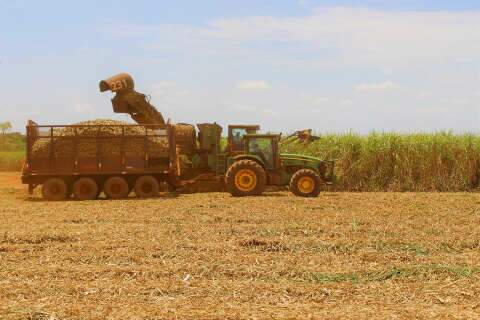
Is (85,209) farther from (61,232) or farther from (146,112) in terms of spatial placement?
(146,112)

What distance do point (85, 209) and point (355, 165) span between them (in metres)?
11.9

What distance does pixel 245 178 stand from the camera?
19.0 metres

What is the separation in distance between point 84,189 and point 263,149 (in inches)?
216

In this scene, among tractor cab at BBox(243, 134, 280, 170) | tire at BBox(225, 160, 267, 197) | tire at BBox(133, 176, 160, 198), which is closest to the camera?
tire at BBox(225, 160, 267, 197)

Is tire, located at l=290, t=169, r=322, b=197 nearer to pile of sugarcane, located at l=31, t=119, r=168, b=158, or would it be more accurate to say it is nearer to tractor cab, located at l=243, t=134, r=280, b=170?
tractor cab, located at l=243, t=134, r=280, b=170

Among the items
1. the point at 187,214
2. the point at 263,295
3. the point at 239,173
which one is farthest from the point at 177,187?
the point at 263,295

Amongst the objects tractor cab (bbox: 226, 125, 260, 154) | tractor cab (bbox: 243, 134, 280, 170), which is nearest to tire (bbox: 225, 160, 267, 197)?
tractor cab (bbox: 243, 134, 280, 170)

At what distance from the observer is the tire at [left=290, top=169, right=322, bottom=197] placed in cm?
1906

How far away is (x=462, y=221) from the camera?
13.0 metres

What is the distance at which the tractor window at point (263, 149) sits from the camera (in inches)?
762

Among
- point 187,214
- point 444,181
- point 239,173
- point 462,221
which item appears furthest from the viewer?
point 444,181

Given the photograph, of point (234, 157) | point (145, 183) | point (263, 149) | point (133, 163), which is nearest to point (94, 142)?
point (133, 163)

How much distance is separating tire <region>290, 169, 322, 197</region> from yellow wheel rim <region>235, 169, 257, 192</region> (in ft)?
3.80

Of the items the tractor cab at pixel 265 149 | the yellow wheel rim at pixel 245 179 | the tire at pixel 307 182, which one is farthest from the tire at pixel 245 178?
the tire at pixel 307 182
